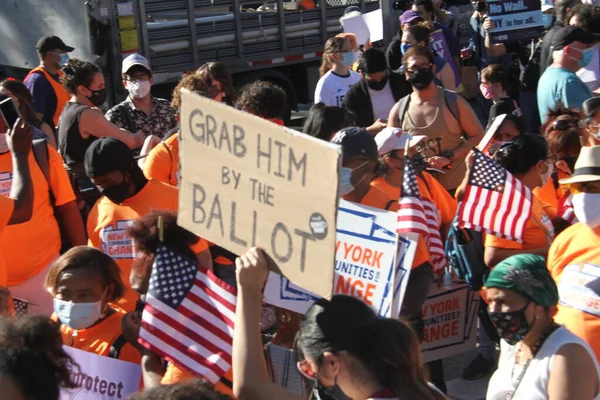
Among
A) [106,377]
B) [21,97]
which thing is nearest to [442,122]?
[21,97]

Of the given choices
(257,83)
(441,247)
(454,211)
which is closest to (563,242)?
(441,247)

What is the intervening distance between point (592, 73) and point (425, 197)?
3.01 meters

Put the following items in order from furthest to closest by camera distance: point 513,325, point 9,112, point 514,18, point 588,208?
point 514,18, point 9,112, point 588,208, point 513,325

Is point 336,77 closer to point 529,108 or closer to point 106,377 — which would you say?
point 529,108

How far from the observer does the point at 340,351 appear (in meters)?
3.09

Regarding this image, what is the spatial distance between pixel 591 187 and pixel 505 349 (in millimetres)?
942

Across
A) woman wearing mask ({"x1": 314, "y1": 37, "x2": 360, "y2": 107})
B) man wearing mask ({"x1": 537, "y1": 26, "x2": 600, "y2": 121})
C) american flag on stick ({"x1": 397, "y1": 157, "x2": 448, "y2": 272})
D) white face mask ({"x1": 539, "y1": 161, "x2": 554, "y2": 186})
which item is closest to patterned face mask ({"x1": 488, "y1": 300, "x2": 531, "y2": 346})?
american flag on stick ({"x1": 397, "y1": 157, "x2": 448, "y2": 272})

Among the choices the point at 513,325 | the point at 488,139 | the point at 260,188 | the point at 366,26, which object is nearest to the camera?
the point at 260,188

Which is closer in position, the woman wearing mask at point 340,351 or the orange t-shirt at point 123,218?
the woman wearing mask at point 340,351

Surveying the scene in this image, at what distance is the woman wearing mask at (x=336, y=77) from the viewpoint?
8.97 m

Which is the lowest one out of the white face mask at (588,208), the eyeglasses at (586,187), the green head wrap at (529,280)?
the green head wrap at (529,280)

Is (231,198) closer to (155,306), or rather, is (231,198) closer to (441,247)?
(155,306)

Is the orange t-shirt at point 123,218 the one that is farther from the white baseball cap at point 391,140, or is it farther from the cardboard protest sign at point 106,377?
the white baseball cap at point 391,140

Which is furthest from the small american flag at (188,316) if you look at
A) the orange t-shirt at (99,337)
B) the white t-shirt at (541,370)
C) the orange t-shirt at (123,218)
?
the white t-shirt at (541,370)
